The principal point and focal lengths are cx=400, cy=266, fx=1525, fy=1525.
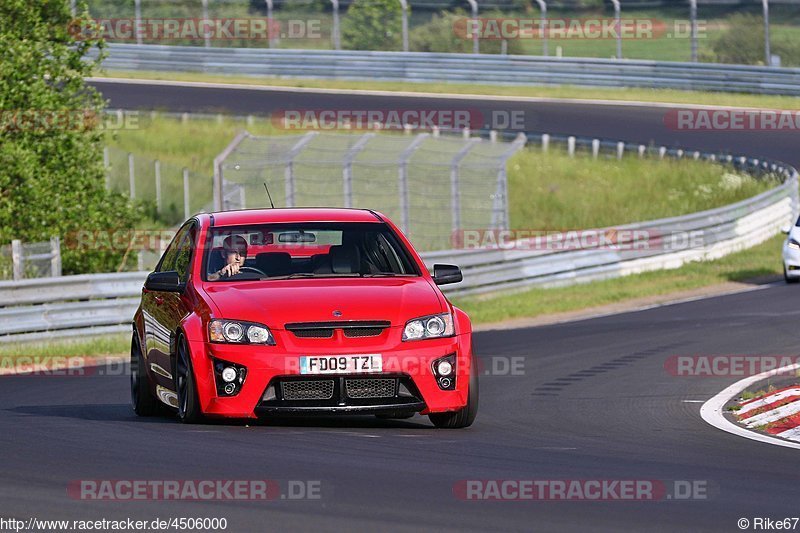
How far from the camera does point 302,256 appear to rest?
1048 centimetres

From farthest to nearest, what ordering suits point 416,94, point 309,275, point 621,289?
point 416,94 → point 621,289 → point 309,275

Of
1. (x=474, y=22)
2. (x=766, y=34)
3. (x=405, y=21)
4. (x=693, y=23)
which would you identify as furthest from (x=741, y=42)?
(x=405, y=21)

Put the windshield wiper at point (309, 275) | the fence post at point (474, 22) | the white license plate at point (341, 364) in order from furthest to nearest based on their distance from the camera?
the fence post at point (474, 22) → the windshield wiper at point (309, 275) → the white license plate at point (341, 364)

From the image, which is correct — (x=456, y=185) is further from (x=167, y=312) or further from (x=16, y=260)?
(x=167, y=312)

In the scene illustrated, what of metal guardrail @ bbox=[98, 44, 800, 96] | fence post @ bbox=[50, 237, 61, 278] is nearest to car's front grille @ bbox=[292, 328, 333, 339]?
fence post @ bbox=[50, 237, 61, 278]

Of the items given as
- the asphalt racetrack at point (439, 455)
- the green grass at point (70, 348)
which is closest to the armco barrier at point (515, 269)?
the green grass at point (70, 348)

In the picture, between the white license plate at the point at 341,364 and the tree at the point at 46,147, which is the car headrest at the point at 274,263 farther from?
the tree at the point at 46,147

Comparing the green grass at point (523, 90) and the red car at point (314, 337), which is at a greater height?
the red car at point (314, 337)

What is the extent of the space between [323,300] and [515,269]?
1468 cm

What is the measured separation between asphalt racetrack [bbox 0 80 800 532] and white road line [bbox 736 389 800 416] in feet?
1.51

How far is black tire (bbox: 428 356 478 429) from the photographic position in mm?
9594

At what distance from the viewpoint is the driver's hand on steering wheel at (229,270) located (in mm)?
10114

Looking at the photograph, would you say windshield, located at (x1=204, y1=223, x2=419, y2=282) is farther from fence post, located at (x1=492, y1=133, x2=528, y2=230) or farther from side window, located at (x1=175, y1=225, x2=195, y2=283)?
fence post, located at (x1=492, y1=133, x2=528, y2=230)

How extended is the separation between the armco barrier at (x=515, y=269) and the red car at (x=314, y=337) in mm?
7751
